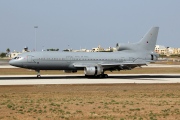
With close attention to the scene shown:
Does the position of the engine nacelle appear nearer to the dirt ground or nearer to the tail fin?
the tail fin

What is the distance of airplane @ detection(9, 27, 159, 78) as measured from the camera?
45.5 meters

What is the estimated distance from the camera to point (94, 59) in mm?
48875

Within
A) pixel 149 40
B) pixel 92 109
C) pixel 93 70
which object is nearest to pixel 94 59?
pixel 93 70

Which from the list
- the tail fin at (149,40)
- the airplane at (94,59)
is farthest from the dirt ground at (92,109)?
the tail fin at (149,40)

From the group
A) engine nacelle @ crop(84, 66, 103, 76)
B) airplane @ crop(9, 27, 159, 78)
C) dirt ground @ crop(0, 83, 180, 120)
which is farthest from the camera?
engine nacelle @ crop(84, 66, 103, 76)

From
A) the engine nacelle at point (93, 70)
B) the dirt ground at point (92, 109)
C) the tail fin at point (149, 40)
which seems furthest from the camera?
the tail fin at point (149, 40)

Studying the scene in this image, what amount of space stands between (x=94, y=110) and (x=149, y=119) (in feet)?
11.9

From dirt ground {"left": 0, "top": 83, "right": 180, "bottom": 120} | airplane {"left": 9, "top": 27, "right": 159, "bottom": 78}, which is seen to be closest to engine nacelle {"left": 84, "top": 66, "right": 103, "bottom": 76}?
airplane {"left": 9, "top": 27, "right": 159, "bottom": 78}

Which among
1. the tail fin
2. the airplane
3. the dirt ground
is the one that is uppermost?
the tail fin

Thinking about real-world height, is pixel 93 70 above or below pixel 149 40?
below

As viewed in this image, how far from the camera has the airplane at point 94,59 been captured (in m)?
45.5

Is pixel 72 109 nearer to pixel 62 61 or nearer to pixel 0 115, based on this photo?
pixel 0 115

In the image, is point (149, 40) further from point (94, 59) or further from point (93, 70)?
point (93, 70)

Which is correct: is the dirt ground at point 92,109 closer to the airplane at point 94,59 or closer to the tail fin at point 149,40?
the airplane at point 94,59
